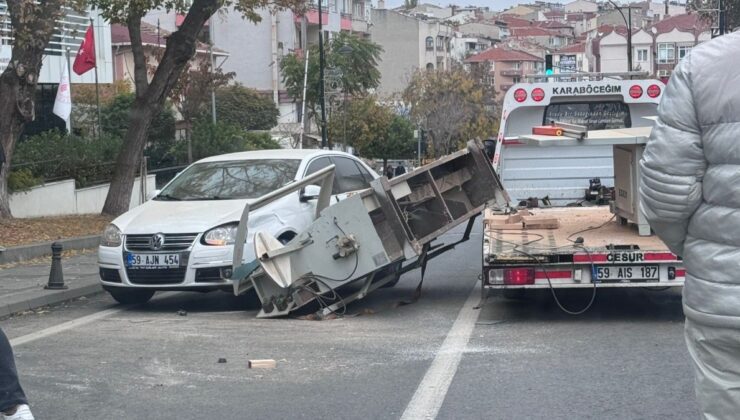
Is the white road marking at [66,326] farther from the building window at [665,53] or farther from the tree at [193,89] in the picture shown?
the building window at [665,53]

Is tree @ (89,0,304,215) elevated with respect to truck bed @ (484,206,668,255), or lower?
elevated

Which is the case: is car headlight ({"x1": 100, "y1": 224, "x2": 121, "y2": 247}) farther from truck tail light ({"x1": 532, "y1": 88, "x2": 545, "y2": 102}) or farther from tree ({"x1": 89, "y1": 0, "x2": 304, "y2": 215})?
tree ({"x1": 89, "y1": 0, "x2": 304, "y2": 215})

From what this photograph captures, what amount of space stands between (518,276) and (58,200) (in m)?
16.2

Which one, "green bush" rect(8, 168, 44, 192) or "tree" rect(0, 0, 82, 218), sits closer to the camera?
"tree" rect(0, 0, 82, 218)

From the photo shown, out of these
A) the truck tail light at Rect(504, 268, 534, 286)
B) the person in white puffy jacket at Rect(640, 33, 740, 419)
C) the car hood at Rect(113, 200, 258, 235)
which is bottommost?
the truck tail light at Rect(504, 268, 534, 286)

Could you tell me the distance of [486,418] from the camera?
21.9 feet

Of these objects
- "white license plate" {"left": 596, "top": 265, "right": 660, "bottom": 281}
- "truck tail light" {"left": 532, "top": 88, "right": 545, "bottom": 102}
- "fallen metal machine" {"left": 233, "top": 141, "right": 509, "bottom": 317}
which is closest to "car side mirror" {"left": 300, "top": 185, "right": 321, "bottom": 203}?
"fallen metal machine" {"left": 233, "top": 141, "right": 509, "bottom": 317}

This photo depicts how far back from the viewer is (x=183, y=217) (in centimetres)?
1149

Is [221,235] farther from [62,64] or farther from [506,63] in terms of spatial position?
[506,63]

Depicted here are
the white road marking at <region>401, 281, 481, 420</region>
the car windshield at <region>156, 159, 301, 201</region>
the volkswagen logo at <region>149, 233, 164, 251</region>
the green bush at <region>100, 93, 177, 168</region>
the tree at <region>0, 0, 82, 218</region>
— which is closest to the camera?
the white road marking at <region>401, 281, 481, 420</region>

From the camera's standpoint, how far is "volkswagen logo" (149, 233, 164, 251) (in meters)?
11.2

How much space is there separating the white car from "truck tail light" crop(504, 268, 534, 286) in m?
2.64

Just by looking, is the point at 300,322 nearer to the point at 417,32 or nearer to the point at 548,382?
the point at 548,382

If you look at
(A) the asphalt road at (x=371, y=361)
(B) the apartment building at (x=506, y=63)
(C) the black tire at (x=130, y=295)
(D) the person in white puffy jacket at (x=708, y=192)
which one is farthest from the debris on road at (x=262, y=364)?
(B) the apartment building at (x=506, y=63)
